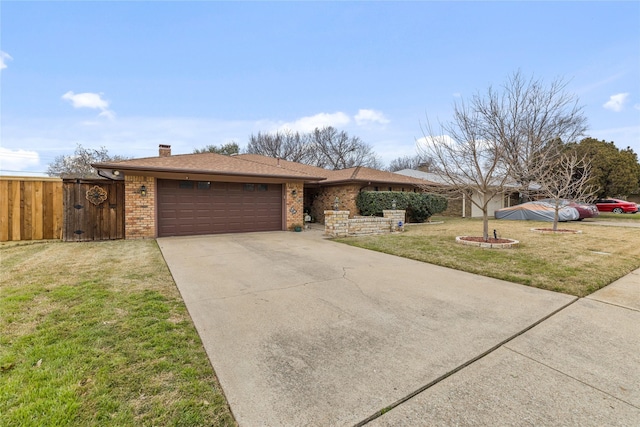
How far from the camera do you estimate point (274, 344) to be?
2.65 meters

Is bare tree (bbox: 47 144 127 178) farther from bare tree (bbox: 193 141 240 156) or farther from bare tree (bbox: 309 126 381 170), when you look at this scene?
bare tree (bbox: 309 126 381 170)

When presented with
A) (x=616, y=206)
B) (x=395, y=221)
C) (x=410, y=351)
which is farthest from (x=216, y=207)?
(x=616, y=206)

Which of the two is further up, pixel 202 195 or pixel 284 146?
pixel 284 146

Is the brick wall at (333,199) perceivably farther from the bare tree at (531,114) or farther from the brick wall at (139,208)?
the brick wall at (139,208)

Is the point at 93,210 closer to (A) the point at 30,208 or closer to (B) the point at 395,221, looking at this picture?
(A) the point at 30,208

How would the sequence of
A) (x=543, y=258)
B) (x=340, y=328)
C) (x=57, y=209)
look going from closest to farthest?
(x=340, y=328) → (x=543, y=258) → (x=57, y=209)

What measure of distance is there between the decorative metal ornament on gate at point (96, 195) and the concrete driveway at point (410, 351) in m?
6.07

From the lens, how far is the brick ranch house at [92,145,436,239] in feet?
30.5

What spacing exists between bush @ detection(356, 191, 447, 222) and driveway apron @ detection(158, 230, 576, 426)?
8.10 meters

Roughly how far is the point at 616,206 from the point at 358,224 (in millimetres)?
24747

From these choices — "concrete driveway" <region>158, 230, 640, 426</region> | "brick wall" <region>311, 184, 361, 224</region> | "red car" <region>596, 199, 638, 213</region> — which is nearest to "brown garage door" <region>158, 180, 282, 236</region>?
"brick wall" <region>311, 184, 361, 224</region>

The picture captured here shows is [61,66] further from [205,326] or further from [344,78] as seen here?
[205,326]

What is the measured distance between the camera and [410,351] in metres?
2.53

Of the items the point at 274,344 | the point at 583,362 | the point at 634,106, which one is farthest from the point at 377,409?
the point at 634,106
